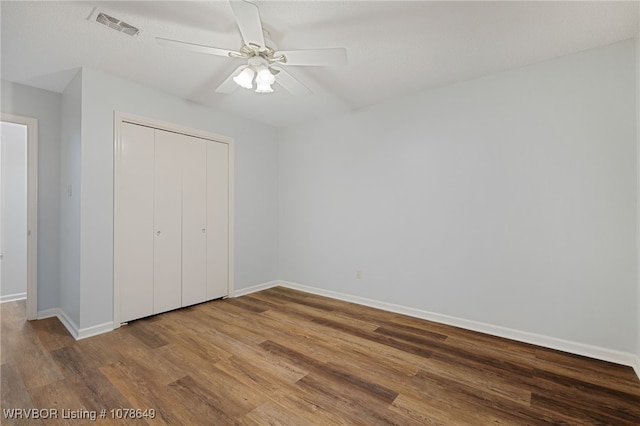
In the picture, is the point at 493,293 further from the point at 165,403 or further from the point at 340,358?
the point at 165,403

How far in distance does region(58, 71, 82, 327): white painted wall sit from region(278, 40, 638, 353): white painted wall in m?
2.78

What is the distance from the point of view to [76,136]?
8.98ft

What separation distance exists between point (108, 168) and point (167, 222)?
2.61 feet

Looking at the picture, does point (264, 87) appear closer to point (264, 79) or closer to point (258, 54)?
point (264, 79)

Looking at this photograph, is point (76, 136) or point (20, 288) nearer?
point (76, 136)

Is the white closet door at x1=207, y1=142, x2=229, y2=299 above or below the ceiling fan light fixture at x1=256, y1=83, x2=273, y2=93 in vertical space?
below

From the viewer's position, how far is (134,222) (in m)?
2.99

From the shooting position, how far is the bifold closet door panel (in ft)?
9.40

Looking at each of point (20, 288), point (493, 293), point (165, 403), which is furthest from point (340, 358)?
point (20, 288)

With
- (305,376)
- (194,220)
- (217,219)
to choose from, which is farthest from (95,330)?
(305,376)

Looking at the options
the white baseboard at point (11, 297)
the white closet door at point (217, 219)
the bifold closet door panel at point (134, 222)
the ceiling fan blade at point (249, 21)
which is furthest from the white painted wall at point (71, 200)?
the ceiling fan blade at point (249, 21)

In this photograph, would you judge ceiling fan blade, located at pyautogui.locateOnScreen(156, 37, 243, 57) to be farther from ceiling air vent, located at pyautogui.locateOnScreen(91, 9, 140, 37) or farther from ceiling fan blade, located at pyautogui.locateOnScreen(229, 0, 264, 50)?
ceiling air vent, located at pyautogui.locateOnScreen(91, 9, 140, 37)

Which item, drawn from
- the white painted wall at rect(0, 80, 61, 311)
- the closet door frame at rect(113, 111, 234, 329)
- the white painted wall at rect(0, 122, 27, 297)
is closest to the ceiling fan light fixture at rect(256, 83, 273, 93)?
the closet door frame at rect(113, 111, 234, 329)

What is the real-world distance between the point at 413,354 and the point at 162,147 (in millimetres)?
3336
